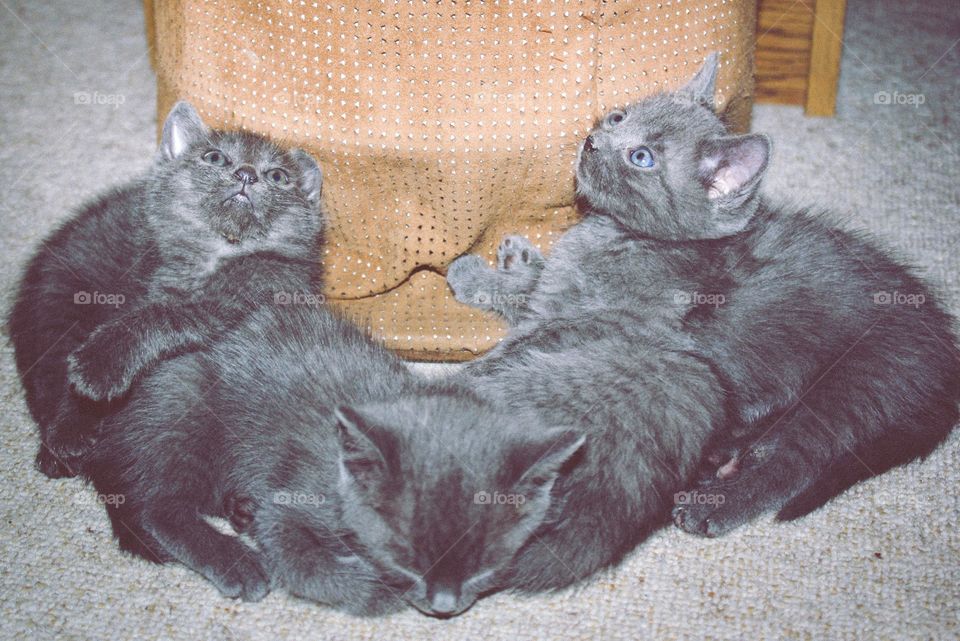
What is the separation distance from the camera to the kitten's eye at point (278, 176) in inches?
74.0

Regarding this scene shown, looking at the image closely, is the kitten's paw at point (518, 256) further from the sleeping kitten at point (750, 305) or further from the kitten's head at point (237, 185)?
the kitten's head at point (237, 185)

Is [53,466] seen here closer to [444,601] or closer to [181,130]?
[181,130]

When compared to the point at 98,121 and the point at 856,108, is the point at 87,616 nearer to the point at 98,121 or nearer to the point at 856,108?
the point at 98,121

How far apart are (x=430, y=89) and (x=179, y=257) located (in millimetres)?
683

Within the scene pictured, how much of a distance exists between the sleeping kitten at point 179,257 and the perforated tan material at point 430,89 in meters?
0.07

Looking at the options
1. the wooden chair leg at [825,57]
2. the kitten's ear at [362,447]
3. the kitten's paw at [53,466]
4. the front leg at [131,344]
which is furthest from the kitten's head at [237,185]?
the wooden chair leg at [825,57]

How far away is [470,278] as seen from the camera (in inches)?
78.2

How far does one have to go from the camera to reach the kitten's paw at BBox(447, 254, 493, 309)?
1981 millimetres

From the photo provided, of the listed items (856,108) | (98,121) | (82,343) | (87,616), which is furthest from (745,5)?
(98,121)

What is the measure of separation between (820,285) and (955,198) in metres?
1.04

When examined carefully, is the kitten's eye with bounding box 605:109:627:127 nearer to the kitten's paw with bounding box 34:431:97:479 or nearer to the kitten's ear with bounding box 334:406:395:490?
the kitten's ear with bounding box 334:406:395:490

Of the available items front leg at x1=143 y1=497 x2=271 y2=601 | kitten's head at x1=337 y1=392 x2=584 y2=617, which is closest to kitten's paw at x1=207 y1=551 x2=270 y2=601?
front leg at x1=143 y1=497 x2=271 y2=601

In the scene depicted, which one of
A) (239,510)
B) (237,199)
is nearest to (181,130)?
(237,199)

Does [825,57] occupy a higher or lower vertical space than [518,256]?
higher
